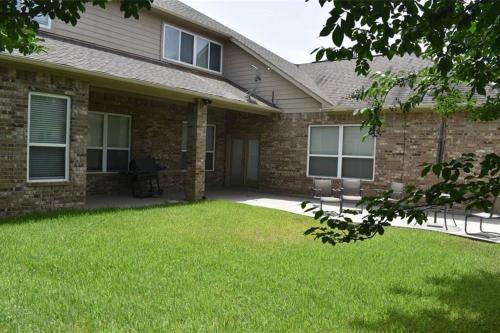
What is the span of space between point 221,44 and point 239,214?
29.0ft

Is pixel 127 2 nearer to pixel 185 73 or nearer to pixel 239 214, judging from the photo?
pixel 239 214

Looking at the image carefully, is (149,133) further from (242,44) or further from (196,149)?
(242,44)

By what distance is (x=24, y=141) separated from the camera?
8.64 metres

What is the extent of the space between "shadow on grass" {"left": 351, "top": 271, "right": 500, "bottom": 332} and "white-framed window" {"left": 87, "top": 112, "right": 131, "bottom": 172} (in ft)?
32.8

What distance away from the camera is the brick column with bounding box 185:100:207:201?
39.5ft

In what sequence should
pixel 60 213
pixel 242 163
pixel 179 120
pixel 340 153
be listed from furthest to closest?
1. pixel 242 163
2. pixel 179 120
3. pixel 340 153
4. pixel 60 213

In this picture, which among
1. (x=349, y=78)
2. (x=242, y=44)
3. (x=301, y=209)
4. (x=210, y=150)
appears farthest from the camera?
(x=210, y=150)

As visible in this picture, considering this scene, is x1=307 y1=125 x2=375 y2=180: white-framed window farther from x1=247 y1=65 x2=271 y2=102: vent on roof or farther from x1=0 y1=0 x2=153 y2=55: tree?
x1=0 y1=0 x2=153 y2=55: tree

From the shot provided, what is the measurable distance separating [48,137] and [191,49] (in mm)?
7418

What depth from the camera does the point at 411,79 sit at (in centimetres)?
500

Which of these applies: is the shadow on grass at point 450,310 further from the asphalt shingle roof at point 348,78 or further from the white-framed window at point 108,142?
the white-framed window at point 108,142

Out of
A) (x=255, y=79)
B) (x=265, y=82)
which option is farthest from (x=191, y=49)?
(x=265, y=82)

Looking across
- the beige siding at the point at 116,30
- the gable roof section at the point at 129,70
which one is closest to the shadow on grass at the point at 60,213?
the gable roof section at the point at 129,70

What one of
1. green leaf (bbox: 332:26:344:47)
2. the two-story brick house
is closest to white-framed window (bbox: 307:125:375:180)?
the two-story brick house
